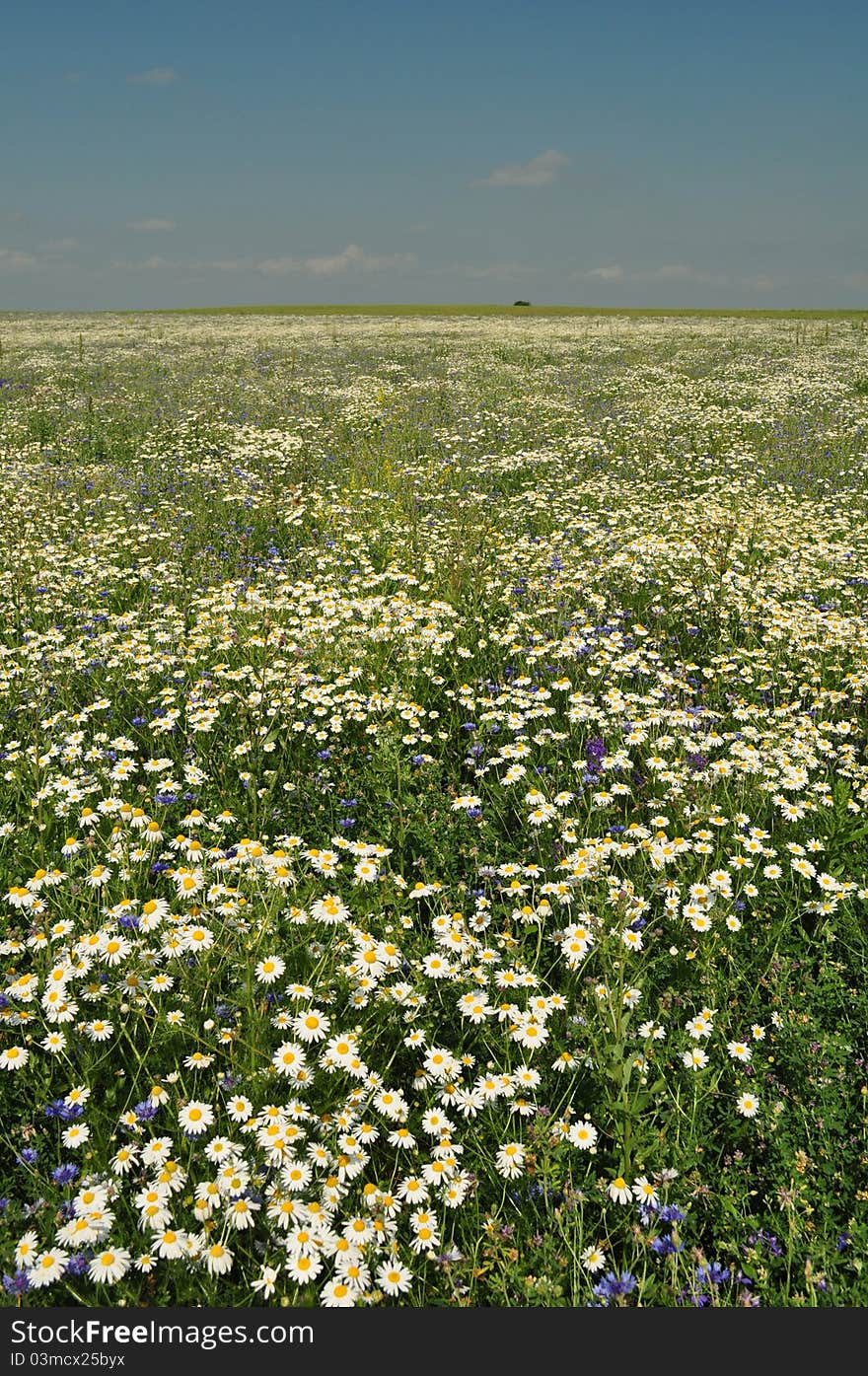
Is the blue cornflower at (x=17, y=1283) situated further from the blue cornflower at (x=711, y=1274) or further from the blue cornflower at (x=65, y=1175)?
the blue cornflower at (x=711, y=1274)

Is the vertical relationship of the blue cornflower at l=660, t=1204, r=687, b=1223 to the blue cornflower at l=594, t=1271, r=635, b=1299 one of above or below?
below

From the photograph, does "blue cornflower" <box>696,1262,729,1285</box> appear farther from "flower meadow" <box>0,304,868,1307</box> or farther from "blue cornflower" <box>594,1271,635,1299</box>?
"blue cornflower" <box>594,1271,635,1299</box>

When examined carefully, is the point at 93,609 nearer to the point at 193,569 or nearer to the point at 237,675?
the point at 193,569

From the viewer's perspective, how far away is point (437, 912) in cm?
355

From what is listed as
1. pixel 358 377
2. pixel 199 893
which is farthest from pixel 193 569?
pixel 358 377

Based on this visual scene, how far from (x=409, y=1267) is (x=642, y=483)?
9260 millimetres

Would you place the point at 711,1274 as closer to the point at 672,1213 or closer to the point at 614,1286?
the point at 672,1213

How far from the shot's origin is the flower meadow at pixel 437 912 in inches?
91.2

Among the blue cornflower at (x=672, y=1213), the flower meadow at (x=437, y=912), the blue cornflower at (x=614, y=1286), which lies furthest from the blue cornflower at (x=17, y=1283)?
the blue cornflower at (x=672, y=1213)

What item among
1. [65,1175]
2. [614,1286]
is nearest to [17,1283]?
[65,1175]

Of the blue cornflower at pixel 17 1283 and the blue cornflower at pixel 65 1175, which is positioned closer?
the blue cornflower at pixel 17 1283

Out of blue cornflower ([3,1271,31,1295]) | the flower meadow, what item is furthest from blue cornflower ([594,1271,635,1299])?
blue cornflower ([3,1271,31,1295])

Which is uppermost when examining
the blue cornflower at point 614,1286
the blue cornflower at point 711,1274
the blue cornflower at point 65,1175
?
the blue cornflower at point 65,1175

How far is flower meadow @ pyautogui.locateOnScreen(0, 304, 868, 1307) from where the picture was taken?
7.60 feet
